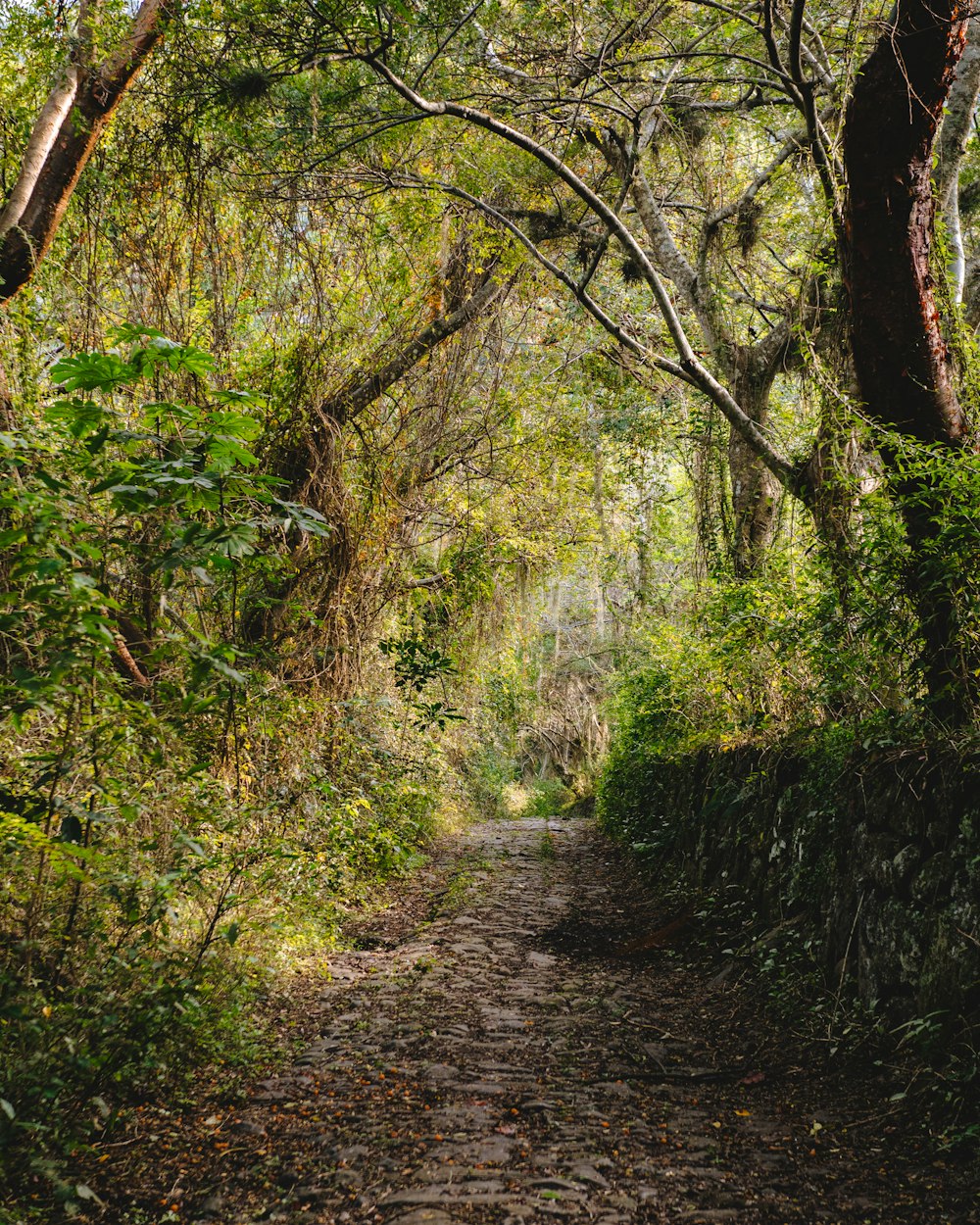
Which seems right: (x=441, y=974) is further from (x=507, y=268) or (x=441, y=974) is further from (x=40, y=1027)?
(x=507, y=268)

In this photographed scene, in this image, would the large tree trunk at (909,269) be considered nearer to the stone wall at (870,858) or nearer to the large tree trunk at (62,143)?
the stone wall at (870,858)

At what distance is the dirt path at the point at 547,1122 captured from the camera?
2664 mm

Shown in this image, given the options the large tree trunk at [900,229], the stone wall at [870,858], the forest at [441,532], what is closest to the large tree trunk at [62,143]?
the forest at [441,532]

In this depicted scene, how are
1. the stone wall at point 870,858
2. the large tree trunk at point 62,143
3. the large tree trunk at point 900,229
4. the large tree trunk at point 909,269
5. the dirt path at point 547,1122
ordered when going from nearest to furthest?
the dirt path at point 547,1122 → the stone wall at point 870,858 → the large tree trunk at point 909,269 → the large tree trunk at point 900,229 → the large tree trunk at point 62,143

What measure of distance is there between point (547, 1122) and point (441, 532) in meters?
6.97

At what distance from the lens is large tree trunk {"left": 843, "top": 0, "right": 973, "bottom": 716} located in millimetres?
3666

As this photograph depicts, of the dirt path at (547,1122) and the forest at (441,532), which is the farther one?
the forest at (441,532)

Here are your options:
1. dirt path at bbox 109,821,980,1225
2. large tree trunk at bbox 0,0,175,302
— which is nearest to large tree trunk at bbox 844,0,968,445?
dirt path at bbox 109,821,980,1225

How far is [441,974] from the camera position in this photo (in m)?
5.28

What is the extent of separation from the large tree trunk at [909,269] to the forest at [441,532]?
22mm

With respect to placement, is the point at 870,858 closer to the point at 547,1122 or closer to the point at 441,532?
the point at 547,1122

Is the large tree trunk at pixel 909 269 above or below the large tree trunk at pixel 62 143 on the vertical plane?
below

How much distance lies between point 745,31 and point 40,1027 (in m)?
9.24

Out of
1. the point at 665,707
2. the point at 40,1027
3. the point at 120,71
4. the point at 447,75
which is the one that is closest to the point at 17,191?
the point at 120,71
